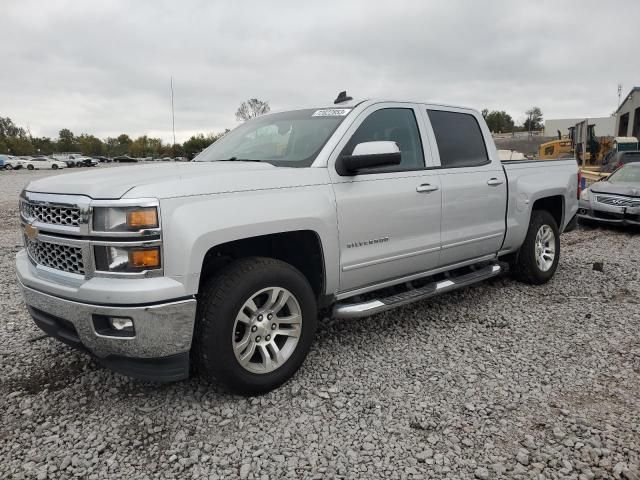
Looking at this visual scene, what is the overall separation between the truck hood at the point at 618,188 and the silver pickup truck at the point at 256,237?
6007 mm

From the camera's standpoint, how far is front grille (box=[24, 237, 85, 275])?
2703 millimetres

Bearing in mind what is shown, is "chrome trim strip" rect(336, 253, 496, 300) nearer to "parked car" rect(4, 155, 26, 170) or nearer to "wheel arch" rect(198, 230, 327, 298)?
"wheel arch" rect(198, 230, 327, 298)

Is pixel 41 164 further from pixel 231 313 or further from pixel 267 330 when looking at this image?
pixel 231 313

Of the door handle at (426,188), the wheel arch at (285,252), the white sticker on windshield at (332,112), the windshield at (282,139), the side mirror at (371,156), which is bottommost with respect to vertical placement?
the wheel arch at (285,252)

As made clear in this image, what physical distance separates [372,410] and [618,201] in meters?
8.35

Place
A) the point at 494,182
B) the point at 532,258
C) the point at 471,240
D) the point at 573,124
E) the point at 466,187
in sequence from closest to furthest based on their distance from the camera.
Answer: the point at 466,187 → the point at 471,240 → the point at 494,182 → the point at 532,258 → the point at 573,124

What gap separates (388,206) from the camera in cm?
364

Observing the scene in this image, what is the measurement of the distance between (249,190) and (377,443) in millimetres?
1611

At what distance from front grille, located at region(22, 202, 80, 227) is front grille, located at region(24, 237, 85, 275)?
0.13 metres

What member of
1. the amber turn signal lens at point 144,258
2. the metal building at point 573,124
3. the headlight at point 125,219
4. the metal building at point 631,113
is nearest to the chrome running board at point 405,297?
the amber turn signal lens at point 144,258

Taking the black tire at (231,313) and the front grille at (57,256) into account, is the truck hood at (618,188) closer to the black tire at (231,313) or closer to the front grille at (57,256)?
the black tire at (231,313)

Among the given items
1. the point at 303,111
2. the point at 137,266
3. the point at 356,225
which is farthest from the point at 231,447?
the point at 303,111

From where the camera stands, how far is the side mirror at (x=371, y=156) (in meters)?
3.25

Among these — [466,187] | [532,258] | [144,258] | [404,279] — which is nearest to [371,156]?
[404,279]
